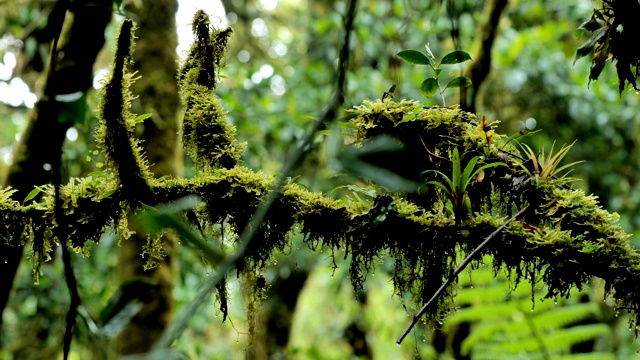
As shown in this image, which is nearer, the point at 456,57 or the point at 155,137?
the point at 456,57

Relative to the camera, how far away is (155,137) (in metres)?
2.41

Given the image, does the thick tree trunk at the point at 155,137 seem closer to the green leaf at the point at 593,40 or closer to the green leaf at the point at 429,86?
the green leaf at the point at 429,86

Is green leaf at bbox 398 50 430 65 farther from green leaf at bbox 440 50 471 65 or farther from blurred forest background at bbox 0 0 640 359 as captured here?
blurred forest background at bbox 0 0 640 359

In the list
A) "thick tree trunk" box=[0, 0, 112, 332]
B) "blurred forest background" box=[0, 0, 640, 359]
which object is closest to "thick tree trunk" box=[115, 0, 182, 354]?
"blurred forest background" box=[0, 0, 640, 359]

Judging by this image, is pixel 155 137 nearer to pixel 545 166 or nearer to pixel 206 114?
pixel 206 114

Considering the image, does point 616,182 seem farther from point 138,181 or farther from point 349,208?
point 138,181

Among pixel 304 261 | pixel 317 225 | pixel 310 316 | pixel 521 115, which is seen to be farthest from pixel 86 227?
pixel 310 316

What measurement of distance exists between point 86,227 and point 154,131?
1.47 meters

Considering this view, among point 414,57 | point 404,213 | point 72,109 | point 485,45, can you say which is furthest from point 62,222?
point 485,45

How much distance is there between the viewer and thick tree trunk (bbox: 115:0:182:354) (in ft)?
7.18

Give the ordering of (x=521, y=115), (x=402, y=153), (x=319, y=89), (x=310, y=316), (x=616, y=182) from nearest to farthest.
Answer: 1. (x=402, y=153)
2. (x=616, y=182)
3. (x=521, y=115)
4. (x=319, y=89)
5. (x=310, y=316)

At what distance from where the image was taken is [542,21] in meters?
4.27

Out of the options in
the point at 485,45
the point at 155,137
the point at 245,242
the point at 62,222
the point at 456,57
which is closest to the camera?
the point at 245,242

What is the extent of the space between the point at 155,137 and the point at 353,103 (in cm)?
91
